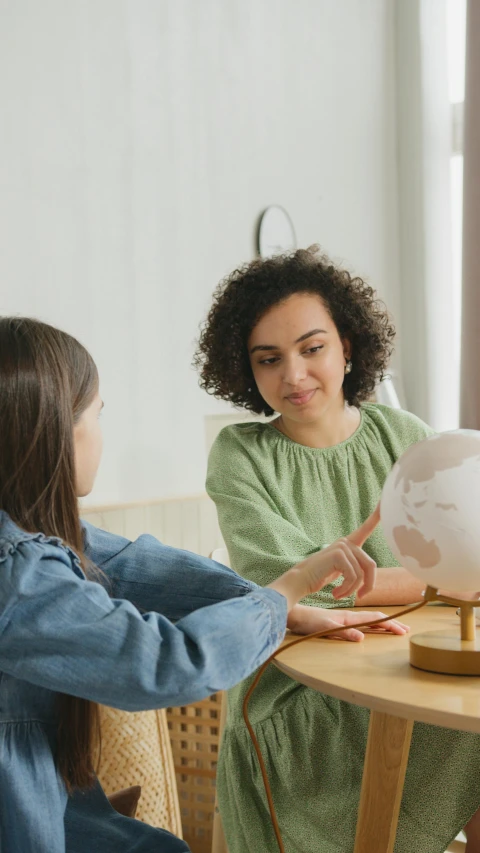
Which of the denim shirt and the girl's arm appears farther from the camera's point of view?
the girl's arm

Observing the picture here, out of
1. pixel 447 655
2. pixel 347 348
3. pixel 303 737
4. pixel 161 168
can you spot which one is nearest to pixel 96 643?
pixel 447 655

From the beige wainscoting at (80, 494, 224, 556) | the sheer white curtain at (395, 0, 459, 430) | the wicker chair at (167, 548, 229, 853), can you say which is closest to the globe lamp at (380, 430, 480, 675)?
the wicker chair at (167, 548, 229, 853)

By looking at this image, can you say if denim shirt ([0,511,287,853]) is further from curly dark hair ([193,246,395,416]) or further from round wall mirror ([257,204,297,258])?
round wall mirror ([257,204,297,258])

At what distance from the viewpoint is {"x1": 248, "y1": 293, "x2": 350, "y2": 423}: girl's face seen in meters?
1.88

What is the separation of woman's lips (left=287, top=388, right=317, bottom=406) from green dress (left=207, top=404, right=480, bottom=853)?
12 centimetres

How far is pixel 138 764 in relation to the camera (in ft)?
5.89

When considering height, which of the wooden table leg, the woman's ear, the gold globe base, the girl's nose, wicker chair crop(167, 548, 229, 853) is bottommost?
wicker chair crop(167, 548, 229, 853)

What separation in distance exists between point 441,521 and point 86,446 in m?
0.47

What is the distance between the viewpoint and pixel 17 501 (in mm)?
1111

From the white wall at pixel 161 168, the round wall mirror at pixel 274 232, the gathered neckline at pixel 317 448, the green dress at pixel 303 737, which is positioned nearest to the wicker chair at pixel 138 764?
the green dress at pixel 303 737

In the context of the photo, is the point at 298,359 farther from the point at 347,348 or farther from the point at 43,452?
the point at 43,452

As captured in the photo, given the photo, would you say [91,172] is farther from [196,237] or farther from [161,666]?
[161,666]

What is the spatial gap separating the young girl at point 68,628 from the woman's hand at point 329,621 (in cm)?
17

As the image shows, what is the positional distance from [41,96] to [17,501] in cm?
210
